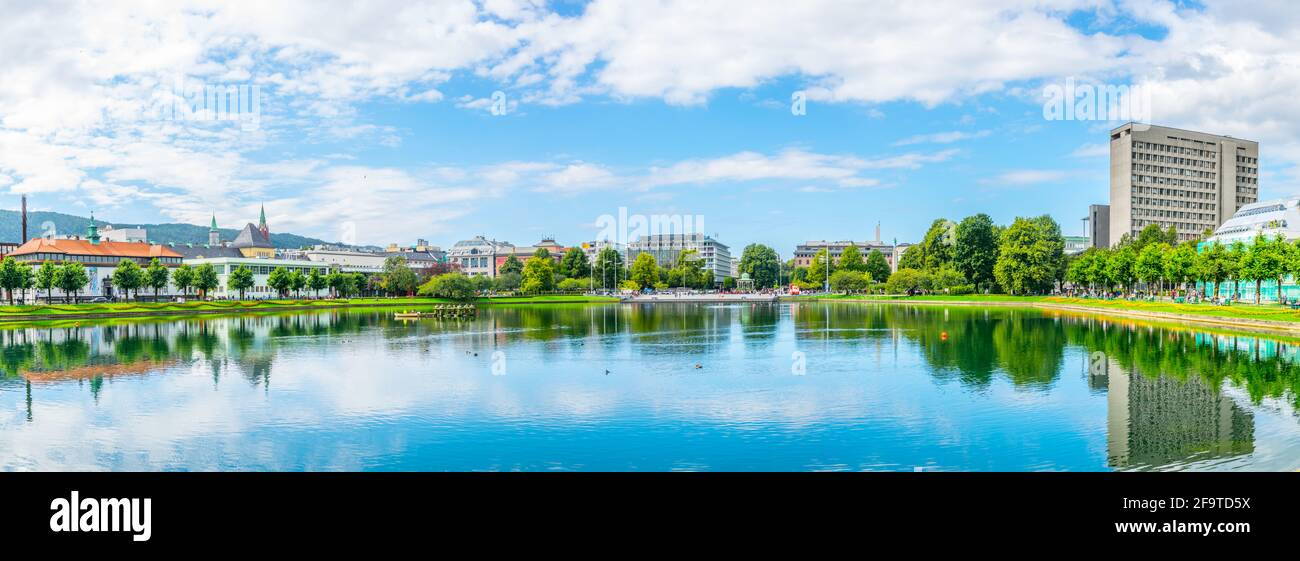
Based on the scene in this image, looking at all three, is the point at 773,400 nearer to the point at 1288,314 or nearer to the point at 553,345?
the point at 553,345

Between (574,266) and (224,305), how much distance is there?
5903cm

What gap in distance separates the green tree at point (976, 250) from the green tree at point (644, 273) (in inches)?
2167

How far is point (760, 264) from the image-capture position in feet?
475

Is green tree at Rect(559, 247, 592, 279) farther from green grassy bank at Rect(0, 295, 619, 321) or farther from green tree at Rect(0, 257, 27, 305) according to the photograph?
green tree at Rect(0, 257, 27, 305)

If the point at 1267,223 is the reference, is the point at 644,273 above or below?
below

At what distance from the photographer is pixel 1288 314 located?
40.9m

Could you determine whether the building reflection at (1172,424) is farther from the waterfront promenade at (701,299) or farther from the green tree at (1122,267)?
the waterfront promenade at (701,299)

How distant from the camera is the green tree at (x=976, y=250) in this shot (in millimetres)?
93062

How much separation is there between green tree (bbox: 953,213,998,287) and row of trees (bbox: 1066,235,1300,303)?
379 inches

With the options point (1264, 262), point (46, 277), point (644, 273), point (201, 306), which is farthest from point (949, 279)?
point (46, 277)

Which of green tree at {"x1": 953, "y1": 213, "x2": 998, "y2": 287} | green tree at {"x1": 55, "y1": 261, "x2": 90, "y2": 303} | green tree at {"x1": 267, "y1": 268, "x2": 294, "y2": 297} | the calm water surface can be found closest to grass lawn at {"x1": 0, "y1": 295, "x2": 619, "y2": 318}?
green tree at {"x1": 55, "y1": 261, "x2": 90, "y2": 303}

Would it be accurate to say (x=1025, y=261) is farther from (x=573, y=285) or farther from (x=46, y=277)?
(x=46, y=277)

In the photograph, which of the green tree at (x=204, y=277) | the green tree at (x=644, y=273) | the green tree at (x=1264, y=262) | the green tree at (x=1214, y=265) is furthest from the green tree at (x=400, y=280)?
the green tree at (x=1264, y=262)
